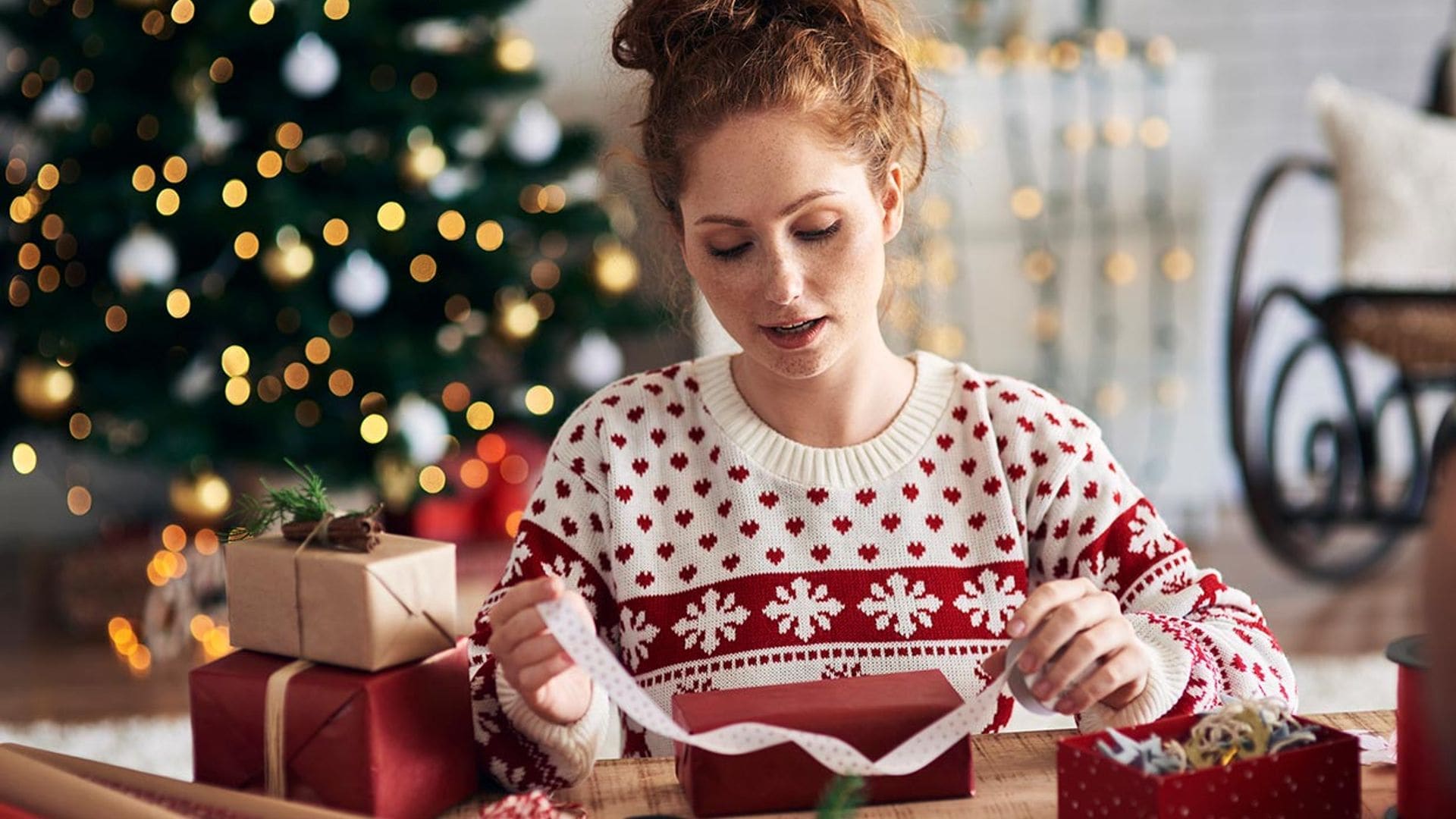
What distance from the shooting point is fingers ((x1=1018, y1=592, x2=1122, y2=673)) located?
860 mm

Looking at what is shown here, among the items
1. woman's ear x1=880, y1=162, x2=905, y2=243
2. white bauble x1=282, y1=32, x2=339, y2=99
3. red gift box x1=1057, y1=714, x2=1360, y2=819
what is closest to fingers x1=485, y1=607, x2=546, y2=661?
red gift box x1=1057, y1=714, x2=1360, y2=819

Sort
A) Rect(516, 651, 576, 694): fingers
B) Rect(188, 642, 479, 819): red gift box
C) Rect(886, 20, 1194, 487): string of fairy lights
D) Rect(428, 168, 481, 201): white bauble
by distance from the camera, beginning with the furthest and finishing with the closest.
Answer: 1. Rect(886, 20, 1194, 487): string of fairy lights
2. Rect(428, 168, 481, 201): white bauble
3. Rect(516, 651, 576, 694): fingers
4. Rect(188, 642, 479, 819): red gift box

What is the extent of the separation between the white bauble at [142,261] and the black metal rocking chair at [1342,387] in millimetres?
2271

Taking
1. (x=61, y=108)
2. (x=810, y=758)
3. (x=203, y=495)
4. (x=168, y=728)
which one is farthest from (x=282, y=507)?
(x=61, y=108)

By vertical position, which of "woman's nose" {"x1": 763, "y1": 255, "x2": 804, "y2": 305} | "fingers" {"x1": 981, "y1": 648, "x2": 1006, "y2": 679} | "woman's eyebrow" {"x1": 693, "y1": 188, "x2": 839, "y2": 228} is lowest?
"fingers" {"x1": 981, "y1": 648, "x2": 1006, "y2": 679}

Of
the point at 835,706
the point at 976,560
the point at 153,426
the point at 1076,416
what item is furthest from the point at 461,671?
the point at 153,426

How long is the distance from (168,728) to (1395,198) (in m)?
2.70

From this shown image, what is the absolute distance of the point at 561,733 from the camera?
3.12ft

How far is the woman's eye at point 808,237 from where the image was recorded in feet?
3.73

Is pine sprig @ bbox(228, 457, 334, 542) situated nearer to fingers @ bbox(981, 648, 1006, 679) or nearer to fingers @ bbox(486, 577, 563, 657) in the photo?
fingers @ bbox(486, 577, 563, 657)

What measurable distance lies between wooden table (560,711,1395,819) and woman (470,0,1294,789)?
17cm

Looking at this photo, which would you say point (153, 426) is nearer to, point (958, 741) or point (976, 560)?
point (976, 560)

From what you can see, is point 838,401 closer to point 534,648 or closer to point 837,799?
point 534,648

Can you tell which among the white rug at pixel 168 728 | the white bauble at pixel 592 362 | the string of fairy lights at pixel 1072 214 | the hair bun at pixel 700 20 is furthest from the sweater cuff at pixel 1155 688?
the string of fairy lights at pixel 1072 214
